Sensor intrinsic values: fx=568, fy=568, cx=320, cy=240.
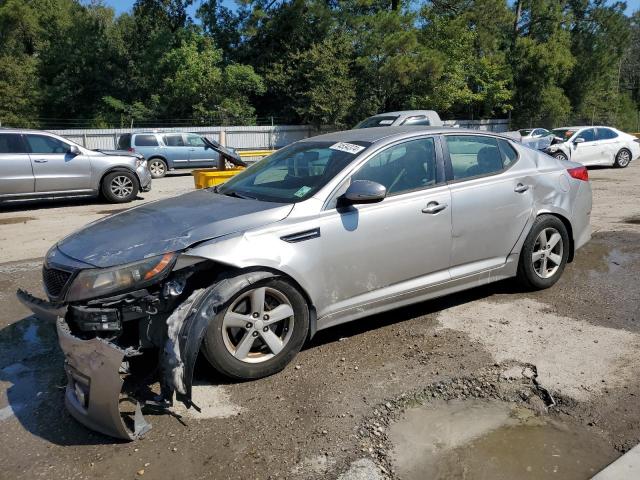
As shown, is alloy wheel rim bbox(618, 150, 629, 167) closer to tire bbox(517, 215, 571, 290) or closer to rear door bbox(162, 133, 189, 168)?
rear door bbox(162, 133, 189, 168)

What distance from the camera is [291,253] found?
3756 millimetres

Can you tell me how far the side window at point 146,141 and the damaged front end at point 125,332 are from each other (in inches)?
648

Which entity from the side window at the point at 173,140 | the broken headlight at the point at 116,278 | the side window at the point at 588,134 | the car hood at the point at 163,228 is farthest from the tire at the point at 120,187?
the side window at the point at 588,134

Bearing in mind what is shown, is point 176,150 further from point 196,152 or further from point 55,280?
point 55,280

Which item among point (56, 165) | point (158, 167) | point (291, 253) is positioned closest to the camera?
point (291, 253)

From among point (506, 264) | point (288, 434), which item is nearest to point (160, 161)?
point (506, 264)

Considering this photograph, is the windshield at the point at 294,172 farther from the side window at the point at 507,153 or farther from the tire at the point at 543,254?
the tire at the point at 543,254

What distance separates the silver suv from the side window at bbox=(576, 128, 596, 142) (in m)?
13.0

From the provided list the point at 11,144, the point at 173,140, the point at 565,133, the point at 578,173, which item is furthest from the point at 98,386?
the point at 173,140

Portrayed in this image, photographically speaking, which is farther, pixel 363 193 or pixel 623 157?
pixel 623 157

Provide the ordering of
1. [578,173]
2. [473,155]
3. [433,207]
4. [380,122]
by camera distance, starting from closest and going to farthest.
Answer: [433,207], [473,155], [578,173], [380,122]

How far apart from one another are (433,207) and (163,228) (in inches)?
→ 80.3

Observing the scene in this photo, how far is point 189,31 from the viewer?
117 feet

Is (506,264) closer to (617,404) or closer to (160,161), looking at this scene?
(617,404)
